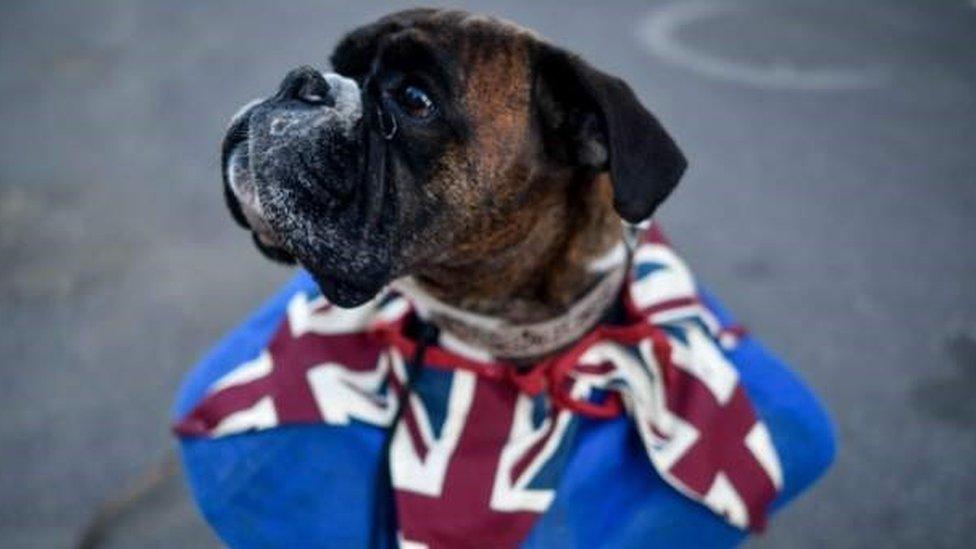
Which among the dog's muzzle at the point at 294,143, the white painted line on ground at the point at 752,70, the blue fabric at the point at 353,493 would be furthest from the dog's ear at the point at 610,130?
the white painted line on ground at the point at 752,70

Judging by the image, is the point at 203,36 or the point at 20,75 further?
the point at 203,36

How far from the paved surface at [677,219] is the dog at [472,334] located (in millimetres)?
1136

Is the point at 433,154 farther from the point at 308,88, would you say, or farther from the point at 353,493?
the point at 353,493

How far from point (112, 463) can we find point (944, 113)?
171 inches

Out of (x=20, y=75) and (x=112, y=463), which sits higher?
(x=20, y=75)

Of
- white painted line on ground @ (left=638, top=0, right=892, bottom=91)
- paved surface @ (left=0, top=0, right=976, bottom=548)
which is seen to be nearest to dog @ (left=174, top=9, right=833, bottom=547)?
paved surface @ (left=0, top=0, right=976, bottom=548)

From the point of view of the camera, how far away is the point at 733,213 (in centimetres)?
420

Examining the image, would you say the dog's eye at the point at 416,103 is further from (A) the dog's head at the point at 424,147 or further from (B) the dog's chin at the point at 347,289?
(B) the dog's chin at the point at 347,289

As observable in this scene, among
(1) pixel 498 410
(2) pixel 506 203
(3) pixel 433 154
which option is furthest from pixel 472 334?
(3) pixel 433 154

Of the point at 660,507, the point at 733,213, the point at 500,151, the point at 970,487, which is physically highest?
the point at 500,151

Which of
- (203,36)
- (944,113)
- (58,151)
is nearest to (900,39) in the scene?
(944,113)

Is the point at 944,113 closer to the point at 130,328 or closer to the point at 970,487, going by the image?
the point at 970,487

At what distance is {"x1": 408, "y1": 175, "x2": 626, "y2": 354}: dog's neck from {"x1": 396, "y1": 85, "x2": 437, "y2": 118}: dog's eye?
330 mm

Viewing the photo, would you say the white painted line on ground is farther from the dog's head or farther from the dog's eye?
the dog's eye
